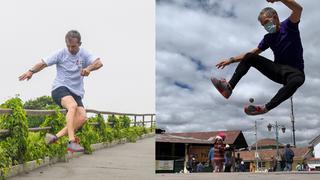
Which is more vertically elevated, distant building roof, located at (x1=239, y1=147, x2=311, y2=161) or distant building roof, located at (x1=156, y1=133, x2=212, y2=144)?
distant building roof, located at (x1=156, y1=133, x2=212, y2=144)

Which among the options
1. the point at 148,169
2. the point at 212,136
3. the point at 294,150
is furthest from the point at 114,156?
the point at 294,150

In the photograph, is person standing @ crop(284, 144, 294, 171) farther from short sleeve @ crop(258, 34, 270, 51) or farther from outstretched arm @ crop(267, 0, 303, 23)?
outstretched arm @ crop(267, 0, 303, 23)

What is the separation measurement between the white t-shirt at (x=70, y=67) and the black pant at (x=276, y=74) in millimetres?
2031

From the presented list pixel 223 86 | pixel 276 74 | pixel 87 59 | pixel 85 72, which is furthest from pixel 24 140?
pixel 276 74

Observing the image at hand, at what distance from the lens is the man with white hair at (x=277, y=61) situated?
4.69 meters

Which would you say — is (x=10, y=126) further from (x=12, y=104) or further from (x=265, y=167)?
(x=265, y=167)

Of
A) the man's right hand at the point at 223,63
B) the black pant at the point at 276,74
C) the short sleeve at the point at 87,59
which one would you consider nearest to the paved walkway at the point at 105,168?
the short sleeve at the point at 87,59

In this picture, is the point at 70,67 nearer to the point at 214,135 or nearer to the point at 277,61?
the point at 277,61

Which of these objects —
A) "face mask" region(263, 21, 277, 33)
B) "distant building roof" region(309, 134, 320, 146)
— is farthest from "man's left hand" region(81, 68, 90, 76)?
"distant building roof" region(309, 134, 320, 146)

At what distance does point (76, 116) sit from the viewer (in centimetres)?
599

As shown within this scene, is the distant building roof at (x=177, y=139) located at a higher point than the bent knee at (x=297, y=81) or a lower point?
lower

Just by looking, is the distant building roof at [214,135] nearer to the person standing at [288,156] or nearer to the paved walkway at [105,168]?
the person standing at [288,156]

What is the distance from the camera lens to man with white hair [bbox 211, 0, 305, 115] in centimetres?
469

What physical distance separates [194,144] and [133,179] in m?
4.51
